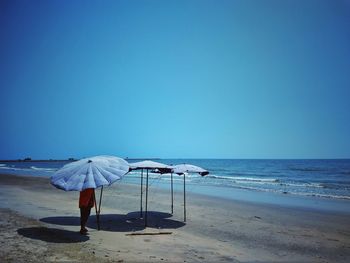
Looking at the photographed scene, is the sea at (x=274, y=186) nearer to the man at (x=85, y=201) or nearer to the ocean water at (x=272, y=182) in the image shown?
the ocean water at (x=272, y=182)

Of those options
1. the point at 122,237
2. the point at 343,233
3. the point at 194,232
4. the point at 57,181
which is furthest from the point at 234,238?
the point at 57,181

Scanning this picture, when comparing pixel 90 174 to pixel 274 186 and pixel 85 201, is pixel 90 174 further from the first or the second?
pixel 274 186

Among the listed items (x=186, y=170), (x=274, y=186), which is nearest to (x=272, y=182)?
(x=274, y=186)

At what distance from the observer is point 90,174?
8914 millimetres

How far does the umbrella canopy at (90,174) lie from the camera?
8.59 metres

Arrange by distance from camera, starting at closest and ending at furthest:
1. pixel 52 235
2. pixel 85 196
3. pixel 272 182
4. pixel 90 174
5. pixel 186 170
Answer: pixel 90 174
pixel 52 235
pixel 85 196
pixel 186 170
pixel 272 182

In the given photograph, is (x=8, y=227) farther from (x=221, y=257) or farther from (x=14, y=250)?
(x=221, y=257)

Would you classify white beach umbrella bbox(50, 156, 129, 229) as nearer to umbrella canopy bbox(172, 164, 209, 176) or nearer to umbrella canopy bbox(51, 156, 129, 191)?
umbrella canopy bbox(51, 156, 129, 191)

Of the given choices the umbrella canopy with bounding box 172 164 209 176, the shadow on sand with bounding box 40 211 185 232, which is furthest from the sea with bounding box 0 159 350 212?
the shadow on sand with bounding box 40 211 185 232

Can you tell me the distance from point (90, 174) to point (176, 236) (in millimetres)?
3637

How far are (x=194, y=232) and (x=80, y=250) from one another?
14.7 ft

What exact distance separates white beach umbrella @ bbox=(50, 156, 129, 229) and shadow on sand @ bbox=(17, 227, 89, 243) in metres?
1.58

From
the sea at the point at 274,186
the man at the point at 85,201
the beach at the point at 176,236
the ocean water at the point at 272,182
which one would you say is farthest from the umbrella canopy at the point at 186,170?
the ocean water at the point at 272,182

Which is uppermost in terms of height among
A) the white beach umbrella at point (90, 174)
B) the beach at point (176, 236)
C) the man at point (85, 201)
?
the white beach umbrella at point (90, 174)
